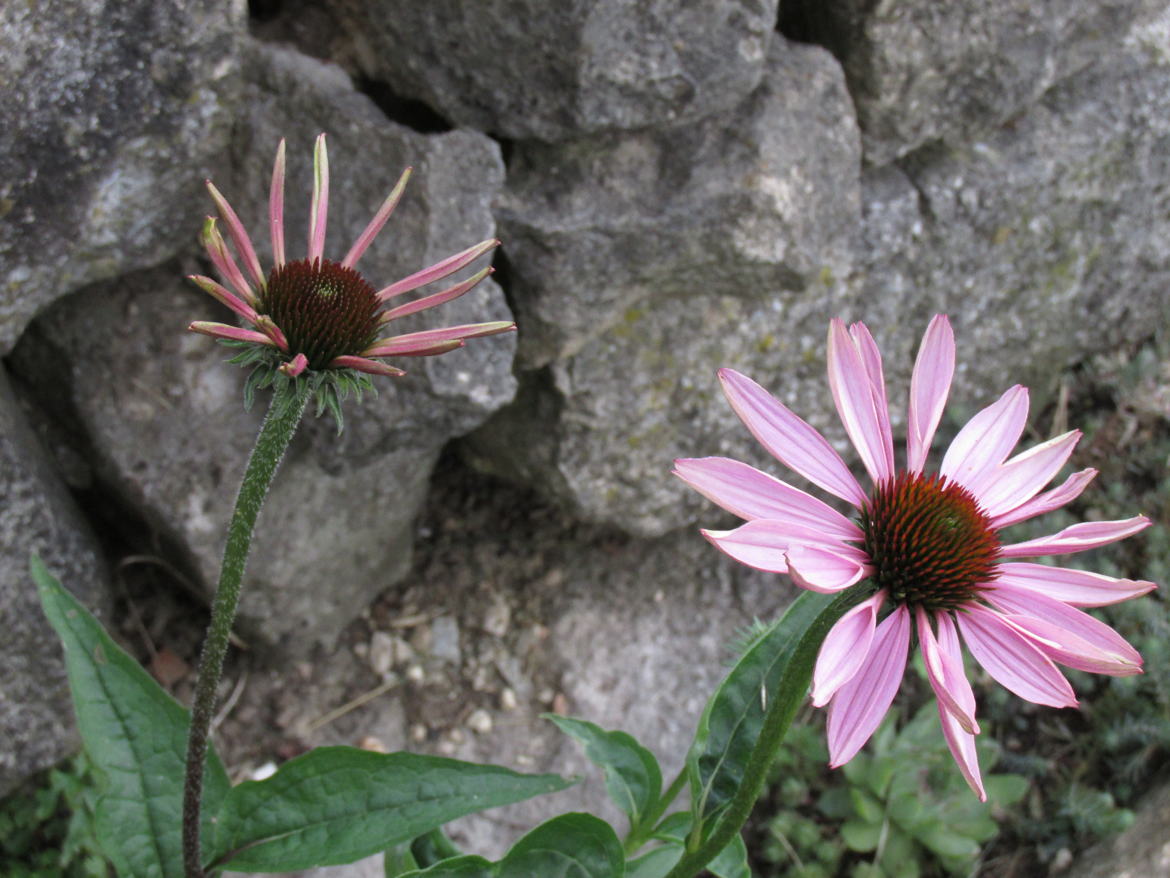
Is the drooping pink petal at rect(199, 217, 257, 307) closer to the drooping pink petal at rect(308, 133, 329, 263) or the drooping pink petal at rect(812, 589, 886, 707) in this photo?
the drooping pink petal at rect(308, 133, 329, 263)

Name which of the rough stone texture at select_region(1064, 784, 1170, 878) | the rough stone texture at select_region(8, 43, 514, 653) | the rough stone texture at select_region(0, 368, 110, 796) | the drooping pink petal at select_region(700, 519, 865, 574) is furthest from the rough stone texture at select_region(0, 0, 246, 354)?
the rough stone texture at select_region(1064, 784, 1170, 878)

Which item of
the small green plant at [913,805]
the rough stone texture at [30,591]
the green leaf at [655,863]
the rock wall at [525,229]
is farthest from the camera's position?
the small green plant at [913,805]

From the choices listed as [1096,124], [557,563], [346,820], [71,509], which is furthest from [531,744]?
[1096,124]

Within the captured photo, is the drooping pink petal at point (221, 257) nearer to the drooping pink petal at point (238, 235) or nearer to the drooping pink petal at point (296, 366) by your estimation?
the drooping pink petal at point (238, 235)

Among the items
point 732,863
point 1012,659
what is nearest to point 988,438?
point 1012,659

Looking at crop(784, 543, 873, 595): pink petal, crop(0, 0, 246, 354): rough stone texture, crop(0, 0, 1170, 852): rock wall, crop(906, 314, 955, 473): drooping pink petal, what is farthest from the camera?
crop(0, 0, 1170, 852): rock wall

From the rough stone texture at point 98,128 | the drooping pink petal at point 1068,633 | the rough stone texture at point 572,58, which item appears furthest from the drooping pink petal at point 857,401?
the rough stone texture at point 98,128
